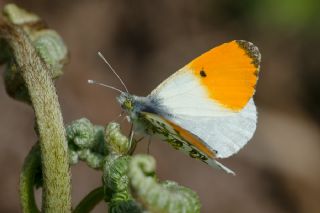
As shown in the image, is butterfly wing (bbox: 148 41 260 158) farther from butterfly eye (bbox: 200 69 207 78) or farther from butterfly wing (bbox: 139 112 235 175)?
butterfly wing (bbox: 139 112 235 175)

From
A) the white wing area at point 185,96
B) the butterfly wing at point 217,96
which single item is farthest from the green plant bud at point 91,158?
the white wing area at point 185,96

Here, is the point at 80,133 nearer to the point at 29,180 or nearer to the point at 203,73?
the point at 29,180

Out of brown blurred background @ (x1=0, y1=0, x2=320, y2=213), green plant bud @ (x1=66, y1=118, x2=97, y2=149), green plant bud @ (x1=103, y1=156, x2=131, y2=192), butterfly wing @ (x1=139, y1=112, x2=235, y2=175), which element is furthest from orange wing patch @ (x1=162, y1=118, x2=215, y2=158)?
brown blurred background @ (x1=0, y1=0, x2=320, y2=213)

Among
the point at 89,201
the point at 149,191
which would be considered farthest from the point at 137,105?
the point at 149,191

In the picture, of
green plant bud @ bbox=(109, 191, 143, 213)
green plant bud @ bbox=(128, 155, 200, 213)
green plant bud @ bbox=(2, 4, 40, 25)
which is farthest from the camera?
green plant bud @ bbox=(2, 4, 40, 25)

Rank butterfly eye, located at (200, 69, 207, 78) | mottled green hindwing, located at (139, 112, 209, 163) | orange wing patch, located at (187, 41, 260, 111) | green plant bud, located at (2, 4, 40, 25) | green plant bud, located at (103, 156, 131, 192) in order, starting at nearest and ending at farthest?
green plant bud, located at (103, 156, 131, 192) < mottled green hindwing, located at (139, 112, 209, 163) < green plant bud, located at (2, 4, 40, 25) < orange wing patch, located at (187, 41, 260, 111) < butterfly eye, located at (200, 69, 207, 78)

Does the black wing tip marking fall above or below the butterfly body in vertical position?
above

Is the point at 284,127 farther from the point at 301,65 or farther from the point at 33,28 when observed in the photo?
the point at 33,28

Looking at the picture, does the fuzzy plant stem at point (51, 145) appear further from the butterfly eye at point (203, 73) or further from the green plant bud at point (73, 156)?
the butterfly eye at point (203, 73)
